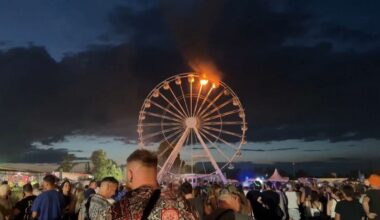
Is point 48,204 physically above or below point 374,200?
above

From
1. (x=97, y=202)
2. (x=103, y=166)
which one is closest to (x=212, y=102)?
(x=97, y=202)

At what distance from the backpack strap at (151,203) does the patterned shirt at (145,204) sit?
16 mm

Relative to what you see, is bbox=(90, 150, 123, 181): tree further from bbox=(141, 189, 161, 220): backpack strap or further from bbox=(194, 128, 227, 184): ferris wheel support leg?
bbox=(141, 189, 161, 220): backpack strap

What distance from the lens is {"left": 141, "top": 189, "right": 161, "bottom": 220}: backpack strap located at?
10.2 feet

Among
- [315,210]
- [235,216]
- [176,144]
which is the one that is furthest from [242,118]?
[235,216]

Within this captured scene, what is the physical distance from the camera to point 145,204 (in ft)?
10.3

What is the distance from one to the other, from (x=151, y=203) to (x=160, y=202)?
0.07 m

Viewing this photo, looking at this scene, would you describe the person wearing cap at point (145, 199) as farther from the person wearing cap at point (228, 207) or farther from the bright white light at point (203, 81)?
the bright white light at point (203, 81)

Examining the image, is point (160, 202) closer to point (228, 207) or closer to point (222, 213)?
point (222, 213)

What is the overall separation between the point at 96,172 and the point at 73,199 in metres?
86.5

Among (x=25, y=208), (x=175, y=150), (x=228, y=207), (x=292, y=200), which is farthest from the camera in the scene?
(x=175, y=150)

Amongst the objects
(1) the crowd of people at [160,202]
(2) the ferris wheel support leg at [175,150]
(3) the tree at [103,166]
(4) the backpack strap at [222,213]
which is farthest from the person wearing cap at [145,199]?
(3) the tree at [103,166]

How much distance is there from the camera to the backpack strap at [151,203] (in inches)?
122

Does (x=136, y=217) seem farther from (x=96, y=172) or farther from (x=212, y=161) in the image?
(x=96, y=172)
